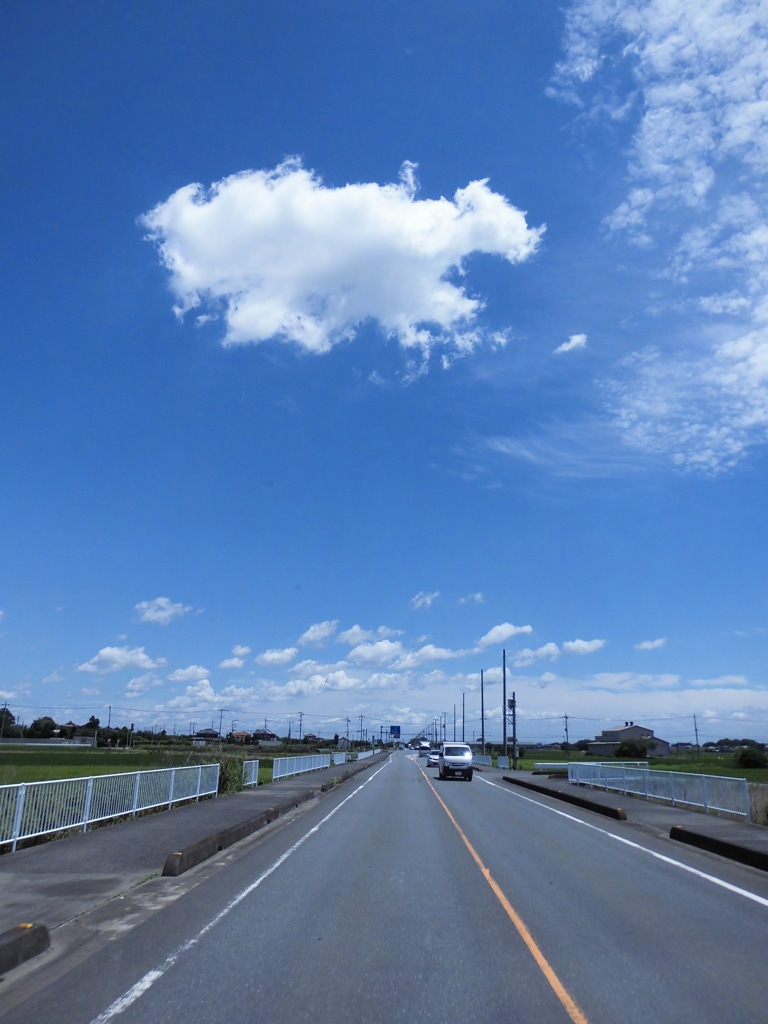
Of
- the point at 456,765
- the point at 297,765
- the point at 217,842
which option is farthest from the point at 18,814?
the point at 456,765

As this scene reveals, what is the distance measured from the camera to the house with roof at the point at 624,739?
14800 cm

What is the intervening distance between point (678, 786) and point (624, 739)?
135575 millimetres

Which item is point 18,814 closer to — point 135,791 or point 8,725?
point 135,791

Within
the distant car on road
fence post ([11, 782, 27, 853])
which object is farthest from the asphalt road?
the distant car on road

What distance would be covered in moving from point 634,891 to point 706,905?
1.05 meters

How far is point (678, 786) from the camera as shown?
2327 cm

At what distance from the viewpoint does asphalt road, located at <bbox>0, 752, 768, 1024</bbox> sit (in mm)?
5719

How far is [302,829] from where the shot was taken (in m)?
18.5

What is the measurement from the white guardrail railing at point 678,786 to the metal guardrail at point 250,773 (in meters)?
13.9

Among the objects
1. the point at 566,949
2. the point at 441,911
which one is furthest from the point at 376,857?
the point at 566,949

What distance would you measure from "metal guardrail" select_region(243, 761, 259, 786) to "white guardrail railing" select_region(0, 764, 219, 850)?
321 inches

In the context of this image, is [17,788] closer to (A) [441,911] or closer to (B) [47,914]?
(B) [47,914]

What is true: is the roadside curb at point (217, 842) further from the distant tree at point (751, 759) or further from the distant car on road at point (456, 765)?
the distant tree at point (751, 759)

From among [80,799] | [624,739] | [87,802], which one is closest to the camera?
[80,799]
